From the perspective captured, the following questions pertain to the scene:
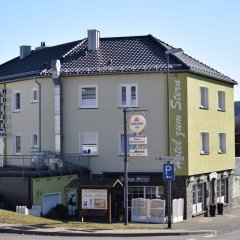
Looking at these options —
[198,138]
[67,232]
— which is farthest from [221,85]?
[67,232]

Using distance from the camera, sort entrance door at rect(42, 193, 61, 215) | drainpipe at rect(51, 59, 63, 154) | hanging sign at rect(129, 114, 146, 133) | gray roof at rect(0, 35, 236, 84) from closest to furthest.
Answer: hanging sign at rect(129, 114, 146, 133) < entrance door at rect(42, 193, 61, 215) < gray roof at rect(0, 35, 236, 84) < drainpipe at rect(51, 59, 63, 154)

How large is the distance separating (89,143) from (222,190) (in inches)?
455

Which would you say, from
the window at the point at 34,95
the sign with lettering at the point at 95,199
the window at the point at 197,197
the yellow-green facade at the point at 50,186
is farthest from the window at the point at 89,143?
the window at the point at 197,197

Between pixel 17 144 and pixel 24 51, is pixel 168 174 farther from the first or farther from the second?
pixel 24 51

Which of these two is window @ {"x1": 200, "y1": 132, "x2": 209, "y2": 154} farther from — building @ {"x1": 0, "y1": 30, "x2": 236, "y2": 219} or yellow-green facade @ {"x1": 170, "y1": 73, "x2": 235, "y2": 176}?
yellow-green facade @ {"x1": 170, "y1": 73, "x2": 235, "y2": 176}

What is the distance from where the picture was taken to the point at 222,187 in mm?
41250

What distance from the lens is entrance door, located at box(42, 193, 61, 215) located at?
3172 centimetres

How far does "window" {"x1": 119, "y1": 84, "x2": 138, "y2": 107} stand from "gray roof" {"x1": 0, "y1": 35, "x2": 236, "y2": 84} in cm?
101

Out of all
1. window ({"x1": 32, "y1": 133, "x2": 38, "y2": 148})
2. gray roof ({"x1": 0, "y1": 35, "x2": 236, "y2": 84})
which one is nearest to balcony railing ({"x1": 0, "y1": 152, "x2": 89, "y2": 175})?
window ({"x1": 32, "y1": 133, "x2": 38, "y2": 148})

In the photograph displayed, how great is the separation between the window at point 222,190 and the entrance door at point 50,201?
13.0m

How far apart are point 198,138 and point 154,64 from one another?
5526mm

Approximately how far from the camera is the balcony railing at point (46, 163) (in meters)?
33.1

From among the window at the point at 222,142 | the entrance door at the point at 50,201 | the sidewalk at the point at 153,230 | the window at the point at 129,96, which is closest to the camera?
the sidewalk at the point at 153,230

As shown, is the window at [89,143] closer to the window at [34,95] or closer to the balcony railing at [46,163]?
the balcony railing at [46,163]
